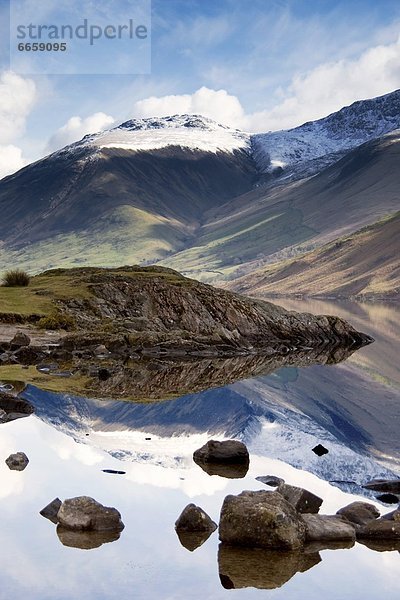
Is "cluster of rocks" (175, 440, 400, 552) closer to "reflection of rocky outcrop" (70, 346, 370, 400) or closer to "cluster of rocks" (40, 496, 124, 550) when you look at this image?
"cluster of rocks" (40, 496, 124, 550)

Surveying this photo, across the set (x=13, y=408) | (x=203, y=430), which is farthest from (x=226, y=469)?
(x=13, y=408)

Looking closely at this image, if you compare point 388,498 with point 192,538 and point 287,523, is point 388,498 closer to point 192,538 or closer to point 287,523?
point 287,523

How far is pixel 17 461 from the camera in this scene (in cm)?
2491

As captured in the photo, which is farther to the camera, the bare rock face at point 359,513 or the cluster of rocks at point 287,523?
the bare rock face at point 359,513

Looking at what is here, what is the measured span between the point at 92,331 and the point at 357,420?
3393cm

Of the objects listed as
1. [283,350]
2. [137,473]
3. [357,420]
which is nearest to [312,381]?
[357,420]

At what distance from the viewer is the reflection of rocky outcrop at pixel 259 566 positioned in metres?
15.7

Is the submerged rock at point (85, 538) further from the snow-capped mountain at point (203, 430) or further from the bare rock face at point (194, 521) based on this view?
the snow-capped mountain at point (203, 430)

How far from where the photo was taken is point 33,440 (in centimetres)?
2931

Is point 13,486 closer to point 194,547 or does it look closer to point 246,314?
point 194,547

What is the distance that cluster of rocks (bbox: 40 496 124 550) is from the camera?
18047 mm

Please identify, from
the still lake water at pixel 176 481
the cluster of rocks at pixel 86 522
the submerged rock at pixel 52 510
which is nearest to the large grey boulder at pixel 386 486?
the still lake water at pixel 176 481

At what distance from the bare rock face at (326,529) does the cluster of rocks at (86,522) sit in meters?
4.46

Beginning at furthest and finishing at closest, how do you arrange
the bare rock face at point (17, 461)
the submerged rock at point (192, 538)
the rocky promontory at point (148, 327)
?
the rocky promontory at point (148, 327) < the bare rock face at point (17, 461) < the submerged rock at point (192, 538)
